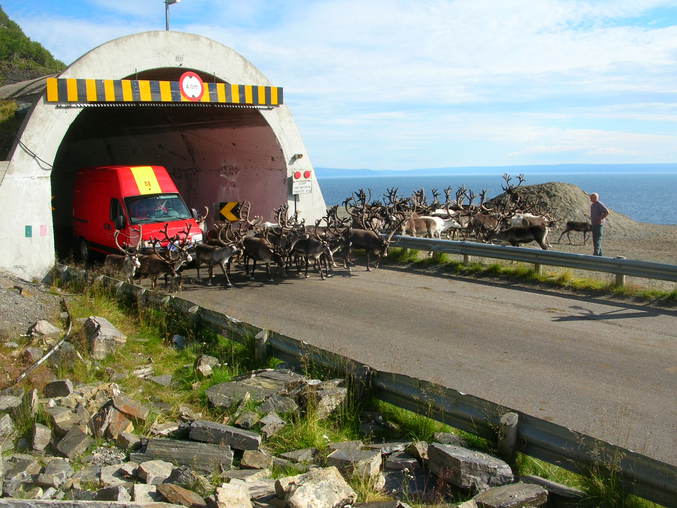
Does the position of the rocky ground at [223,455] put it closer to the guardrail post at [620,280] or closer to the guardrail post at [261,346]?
the guardrail post at [261,346]

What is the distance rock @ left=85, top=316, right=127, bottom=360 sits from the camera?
933 cm

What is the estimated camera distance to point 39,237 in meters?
15.9

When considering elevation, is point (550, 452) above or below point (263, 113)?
below

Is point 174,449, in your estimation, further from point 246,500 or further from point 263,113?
point 263,113

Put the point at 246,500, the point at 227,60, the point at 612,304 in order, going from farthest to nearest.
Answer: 1. the point at 227,60
2. the point at 612,304
3. the point at 246,500

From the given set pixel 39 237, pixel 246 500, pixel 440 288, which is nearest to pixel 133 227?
pixel 39 237

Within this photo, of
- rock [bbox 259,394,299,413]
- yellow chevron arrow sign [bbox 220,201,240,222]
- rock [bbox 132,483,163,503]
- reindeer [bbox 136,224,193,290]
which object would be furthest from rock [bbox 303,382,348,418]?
yellow chevron arrow sign [bbox 220,201,240,222]

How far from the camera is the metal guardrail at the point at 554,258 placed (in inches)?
540

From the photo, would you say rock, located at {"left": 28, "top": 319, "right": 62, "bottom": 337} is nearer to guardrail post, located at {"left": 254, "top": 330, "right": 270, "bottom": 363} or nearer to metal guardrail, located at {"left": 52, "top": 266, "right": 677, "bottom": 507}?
metal guardrail, located at {"left": 52, "top": 266, "right": 677, "bottom": 507}

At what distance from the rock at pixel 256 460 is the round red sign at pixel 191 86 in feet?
47.4

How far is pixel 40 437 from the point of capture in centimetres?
660

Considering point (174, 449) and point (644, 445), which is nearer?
point (174, 449)

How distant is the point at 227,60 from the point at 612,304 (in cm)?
1323

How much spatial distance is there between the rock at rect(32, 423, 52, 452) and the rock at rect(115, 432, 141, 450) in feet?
2.31
